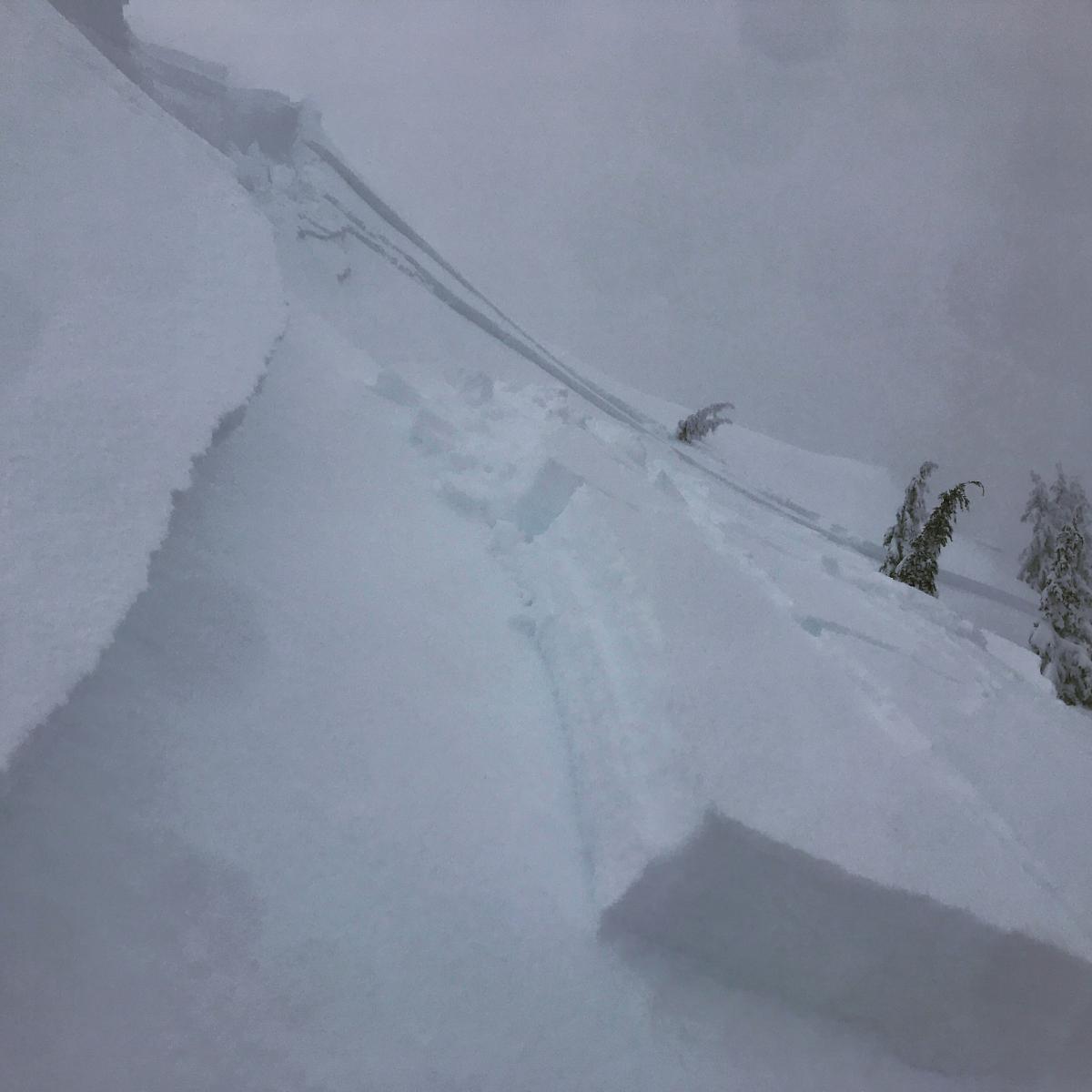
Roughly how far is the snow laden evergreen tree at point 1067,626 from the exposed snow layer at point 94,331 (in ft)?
54.9

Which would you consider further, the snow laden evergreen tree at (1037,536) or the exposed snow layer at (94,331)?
the snow laden evergreen tree at (1037,536)

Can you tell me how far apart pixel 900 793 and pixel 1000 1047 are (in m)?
1.26

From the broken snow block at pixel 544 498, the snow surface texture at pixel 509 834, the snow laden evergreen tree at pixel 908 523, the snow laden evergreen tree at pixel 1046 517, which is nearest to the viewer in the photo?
the snow surface texture at pixel 509 834

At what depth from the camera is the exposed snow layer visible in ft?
A: 8.87

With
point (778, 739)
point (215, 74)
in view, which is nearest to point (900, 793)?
point (778, 739)

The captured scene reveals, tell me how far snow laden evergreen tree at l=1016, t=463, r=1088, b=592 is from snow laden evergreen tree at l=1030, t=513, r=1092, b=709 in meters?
3.88

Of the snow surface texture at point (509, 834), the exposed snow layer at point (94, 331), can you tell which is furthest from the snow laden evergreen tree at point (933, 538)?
the exposed snow layer at point (94, 331)

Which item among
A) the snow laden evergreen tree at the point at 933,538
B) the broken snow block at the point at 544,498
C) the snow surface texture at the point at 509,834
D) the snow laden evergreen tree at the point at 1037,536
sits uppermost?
the snow laden evergreen tree at the point at 1037,536

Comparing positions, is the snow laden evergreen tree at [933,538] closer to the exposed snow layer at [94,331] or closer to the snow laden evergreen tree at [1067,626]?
the snow laden evergreen tree at [1067,626]

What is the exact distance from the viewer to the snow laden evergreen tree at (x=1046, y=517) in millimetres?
22562

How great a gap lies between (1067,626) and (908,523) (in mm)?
4166

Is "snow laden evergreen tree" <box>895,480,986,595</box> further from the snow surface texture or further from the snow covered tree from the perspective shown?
the snow surface texture

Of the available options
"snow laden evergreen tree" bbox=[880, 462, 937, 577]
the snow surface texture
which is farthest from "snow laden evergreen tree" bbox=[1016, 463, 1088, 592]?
the snow surface texture

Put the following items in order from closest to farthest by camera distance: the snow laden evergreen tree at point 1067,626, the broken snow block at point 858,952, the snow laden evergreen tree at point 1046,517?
the broken snow block at point 858,952
the snow laden evergreen tree at point 1067,626
the snow laden evergreen tree at point 1046,517
